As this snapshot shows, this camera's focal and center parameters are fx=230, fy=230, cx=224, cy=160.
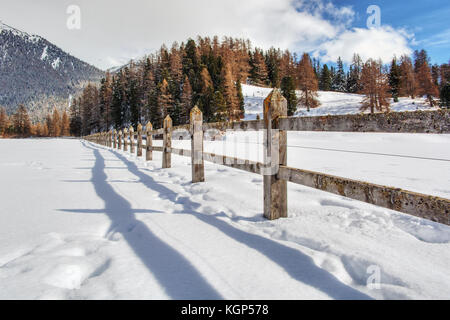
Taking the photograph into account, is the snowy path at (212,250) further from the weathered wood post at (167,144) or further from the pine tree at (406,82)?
the pine tree at (406,82)

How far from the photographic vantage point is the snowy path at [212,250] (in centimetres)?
133

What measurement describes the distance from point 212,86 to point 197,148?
4665cm

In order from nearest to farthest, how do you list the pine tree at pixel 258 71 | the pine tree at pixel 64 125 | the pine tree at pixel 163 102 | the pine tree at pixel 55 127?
the pine tree at pixel 163 102 < the pine tree at pixel 258 71 < the pine tree at pixel 55 127 < the pine tree at pixel 64 125

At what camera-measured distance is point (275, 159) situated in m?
2.48

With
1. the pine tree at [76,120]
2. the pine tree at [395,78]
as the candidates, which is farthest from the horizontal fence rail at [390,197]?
the pine tree at [76,120]

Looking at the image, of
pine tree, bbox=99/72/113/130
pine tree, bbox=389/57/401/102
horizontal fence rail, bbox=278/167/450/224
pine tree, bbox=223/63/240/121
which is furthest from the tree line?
horizontal fence rail, bbox=278/167/450/224

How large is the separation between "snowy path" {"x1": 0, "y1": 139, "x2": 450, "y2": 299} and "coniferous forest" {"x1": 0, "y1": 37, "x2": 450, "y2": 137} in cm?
2611

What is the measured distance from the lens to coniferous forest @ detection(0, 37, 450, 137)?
43500mm

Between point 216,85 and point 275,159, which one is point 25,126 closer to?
point 216,85

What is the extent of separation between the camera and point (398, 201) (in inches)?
57.4

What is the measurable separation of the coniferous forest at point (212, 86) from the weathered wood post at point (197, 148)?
24.0 m

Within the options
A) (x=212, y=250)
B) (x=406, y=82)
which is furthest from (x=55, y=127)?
(x=406, y=82)
